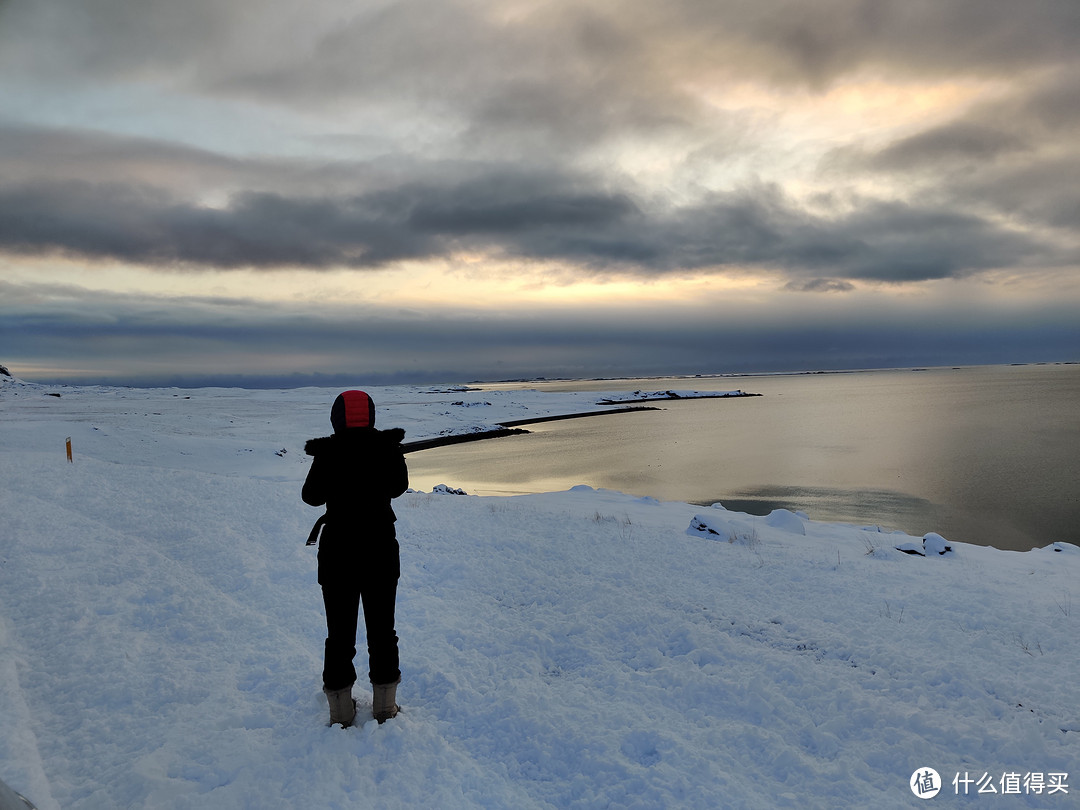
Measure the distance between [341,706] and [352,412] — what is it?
2.06 meters

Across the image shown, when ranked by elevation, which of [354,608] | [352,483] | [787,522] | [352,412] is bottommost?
[787,522]

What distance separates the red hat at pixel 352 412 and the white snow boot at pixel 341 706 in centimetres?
182

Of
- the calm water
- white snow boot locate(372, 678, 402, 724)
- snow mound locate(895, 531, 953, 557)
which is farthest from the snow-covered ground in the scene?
the calm water

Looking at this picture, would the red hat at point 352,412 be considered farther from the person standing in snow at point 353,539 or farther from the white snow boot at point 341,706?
the white snow boot at point 341,706

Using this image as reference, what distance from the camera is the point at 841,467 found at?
106 ft

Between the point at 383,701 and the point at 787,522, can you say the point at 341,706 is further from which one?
the point at 787,522

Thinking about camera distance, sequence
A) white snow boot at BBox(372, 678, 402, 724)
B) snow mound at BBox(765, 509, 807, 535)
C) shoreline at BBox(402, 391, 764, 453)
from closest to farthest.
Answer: white snow boot at BBox(372, 678, 402, 724), snow mound at BBox(765, 509, 807, 535), shoreline at BBox(402, 391, 764, 453)

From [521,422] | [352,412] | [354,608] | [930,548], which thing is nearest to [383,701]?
[354,608]

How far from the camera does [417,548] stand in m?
8.76

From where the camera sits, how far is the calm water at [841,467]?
69.6ft

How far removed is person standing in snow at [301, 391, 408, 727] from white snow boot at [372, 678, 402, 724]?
23 millimetres

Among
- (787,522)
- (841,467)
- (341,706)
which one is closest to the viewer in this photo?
(341,706)

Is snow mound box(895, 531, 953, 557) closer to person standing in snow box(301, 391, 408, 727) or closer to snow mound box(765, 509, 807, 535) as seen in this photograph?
snow mound box(765, 509, 807, 535)

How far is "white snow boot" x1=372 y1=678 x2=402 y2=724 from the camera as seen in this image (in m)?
4.11
